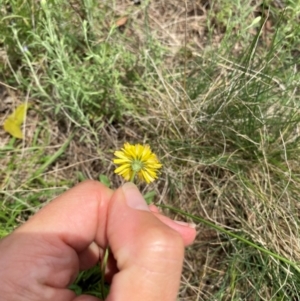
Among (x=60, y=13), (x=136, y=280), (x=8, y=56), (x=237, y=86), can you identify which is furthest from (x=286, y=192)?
(x=8, y=56)

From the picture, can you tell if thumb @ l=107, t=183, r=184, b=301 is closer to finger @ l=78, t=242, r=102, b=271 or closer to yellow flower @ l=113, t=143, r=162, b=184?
yellow flower @ l=113, t=143, r=162, b=184

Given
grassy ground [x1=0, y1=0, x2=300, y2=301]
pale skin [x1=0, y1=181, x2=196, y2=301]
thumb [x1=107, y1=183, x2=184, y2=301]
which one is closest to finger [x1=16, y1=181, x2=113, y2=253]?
pale skin [x1=0, y1=181, x2=196, y2=301]

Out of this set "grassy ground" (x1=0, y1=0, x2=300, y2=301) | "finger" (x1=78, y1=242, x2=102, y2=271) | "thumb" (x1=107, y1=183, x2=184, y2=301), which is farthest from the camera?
"grassy ground" (x1=0, y1=0, x2=300, y2=301)

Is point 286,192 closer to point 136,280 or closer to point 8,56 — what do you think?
point 136,280

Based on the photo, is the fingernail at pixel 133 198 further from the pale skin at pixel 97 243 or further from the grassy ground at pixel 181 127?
the grassy ground at pixel 181 127

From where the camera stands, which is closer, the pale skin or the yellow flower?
the pale skin

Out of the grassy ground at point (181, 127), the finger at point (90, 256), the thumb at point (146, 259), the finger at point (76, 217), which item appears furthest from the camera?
the grassy ground at point (181, 127)

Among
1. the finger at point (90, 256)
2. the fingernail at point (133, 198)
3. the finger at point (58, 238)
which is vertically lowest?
the finger at point (90, 256)

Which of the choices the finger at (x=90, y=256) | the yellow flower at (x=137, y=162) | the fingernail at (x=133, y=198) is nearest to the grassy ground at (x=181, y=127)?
the finger at (x=90, y=256)
